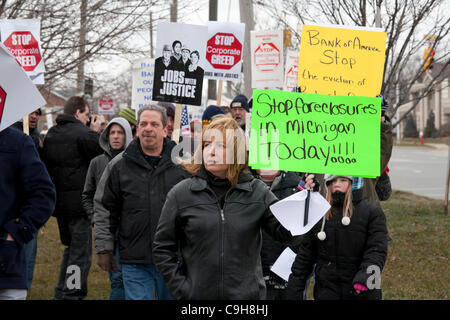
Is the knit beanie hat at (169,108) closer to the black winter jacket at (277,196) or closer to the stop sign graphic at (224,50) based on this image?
the stop sign graphic at (224,50)

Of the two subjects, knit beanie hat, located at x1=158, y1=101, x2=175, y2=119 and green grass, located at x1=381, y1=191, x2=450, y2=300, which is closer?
green grass, located at x1=381, y1=191, x2=450, y2=300

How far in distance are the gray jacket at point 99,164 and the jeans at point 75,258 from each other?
2.21 ft

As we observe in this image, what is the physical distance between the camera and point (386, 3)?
878 cm

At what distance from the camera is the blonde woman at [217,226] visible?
3.29 metres

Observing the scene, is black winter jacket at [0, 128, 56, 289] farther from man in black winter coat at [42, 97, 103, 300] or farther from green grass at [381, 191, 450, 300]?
green grass at [381, 191, 450, 300]

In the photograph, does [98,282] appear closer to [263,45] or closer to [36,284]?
[36,284]

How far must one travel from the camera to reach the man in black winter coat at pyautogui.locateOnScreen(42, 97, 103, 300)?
264 inches

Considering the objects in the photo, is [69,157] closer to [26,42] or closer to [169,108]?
[169,108]

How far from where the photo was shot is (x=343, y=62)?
4.39 m

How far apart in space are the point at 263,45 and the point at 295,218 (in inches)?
264

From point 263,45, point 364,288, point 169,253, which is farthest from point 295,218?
point 263,45

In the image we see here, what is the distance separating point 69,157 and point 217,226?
3.96 meters

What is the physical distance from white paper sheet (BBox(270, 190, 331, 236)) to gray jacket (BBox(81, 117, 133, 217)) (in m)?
3.10

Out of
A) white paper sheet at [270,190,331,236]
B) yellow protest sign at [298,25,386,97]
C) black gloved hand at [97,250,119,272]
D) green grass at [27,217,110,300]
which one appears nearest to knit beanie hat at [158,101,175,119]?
green grass at [27,217,110,300]
